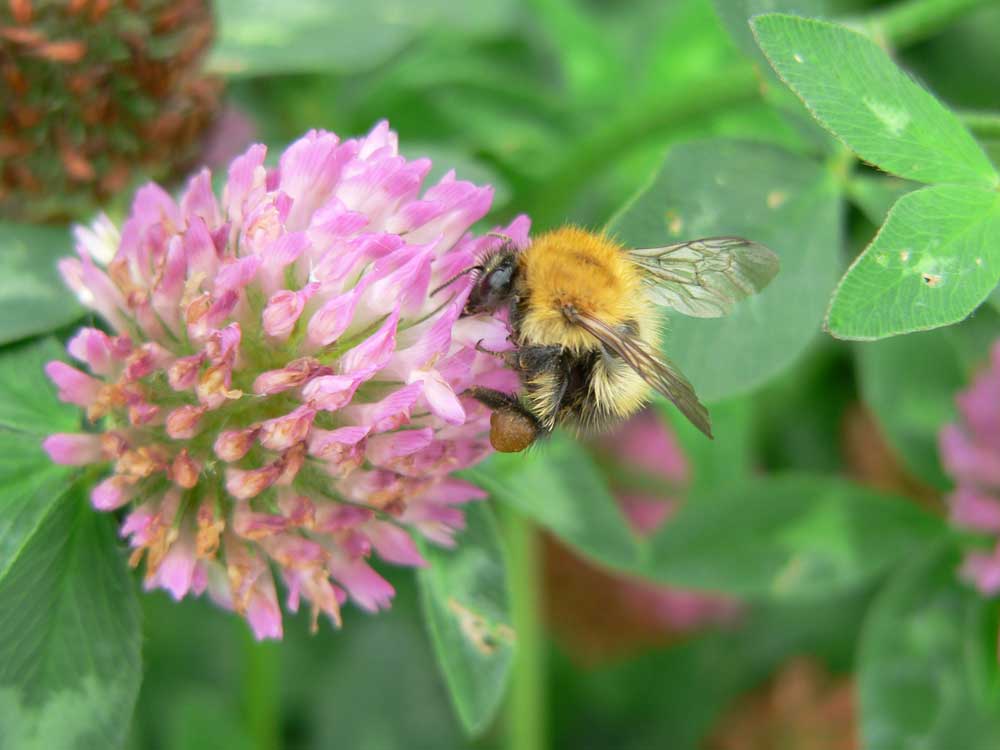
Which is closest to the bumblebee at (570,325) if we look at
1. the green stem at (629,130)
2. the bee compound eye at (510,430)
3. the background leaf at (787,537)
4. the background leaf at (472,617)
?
the bee compound eye at (510,430)

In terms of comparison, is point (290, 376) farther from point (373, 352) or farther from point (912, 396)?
point (912, 396)

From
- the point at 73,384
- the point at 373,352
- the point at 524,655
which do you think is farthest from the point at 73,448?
the point at 524,655

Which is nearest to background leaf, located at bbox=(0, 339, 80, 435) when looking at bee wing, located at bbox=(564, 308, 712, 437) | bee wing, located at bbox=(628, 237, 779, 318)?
bee wing, located at bbox=(564, 308, 712, 437)

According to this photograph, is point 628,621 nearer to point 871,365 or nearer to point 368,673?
point 368,673

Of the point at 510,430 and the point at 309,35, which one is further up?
the point at 510,430

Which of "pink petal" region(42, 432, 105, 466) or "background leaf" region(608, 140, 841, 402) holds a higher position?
"background leaf" region(608, 140, 841, 402)

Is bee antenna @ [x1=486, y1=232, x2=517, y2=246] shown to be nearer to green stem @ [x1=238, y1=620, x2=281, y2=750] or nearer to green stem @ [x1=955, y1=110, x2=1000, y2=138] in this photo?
green stem @ [x1=955, y1=110, x2=1000, y2=138]

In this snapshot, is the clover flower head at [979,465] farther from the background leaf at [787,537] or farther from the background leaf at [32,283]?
the background leaf at [32,283]
